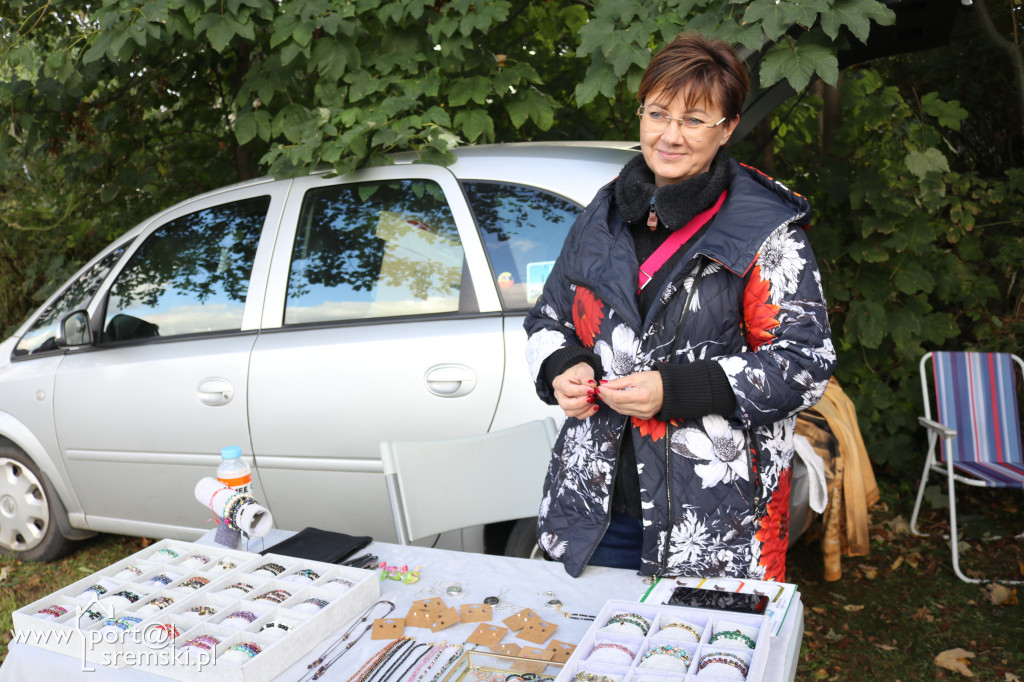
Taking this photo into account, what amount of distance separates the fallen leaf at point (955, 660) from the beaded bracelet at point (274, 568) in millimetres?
2664

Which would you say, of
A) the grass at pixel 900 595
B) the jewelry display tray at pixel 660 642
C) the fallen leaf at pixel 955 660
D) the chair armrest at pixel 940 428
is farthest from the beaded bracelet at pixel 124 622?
the chair armrest at pixel 940 428

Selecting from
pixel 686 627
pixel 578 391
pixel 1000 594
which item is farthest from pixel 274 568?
pixel 1000 594

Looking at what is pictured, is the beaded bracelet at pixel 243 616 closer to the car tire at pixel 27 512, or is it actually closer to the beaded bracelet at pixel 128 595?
the beaded bracelet at pixel 128 595

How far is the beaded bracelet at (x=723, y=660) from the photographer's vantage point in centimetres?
123

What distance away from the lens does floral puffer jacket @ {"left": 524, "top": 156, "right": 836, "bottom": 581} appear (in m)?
1.66

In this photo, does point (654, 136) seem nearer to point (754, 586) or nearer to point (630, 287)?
point (630, 287)

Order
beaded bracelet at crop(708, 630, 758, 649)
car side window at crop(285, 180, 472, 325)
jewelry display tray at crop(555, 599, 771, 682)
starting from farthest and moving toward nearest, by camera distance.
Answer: car side window at crop(285, 180, 472, 325) → beaded bracelet at crop(708, 630, 758, 649) → jewelry display tray at crop(555, 599, 771, 682)

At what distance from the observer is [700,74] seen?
1.77 m

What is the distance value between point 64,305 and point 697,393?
3.30 m

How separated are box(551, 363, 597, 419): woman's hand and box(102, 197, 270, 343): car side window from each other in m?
1.95

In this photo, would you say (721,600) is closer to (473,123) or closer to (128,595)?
(128,595)

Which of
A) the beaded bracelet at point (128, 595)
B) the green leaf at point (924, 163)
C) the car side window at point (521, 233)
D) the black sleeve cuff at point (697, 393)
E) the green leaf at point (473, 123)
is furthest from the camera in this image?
the green leaf at point (924, 163)

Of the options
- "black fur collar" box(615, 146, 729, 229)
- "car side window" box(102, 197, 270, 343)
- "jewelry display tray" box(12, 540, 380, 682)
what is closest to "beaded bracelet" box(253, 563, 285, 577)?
"jewelry display tray" box(12, 540, 380, 682)

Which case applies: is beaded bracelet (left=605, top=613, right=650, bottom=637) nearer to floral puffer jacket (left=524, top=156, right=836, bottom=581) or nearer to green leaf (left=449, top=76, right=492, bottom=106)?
Result: floral puffer jacket (left=524, top=156, right=836, bottom=581)
